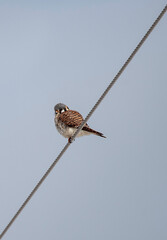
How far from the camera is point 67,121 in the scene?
8.42 m

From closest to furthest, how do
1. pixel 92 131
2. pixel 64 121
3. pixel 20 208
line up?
pixel 20 208
pixel 92 131
pixel 64 121

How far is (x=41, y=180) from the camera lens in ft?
14.6

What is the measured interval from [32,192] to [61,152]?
0.57 metres

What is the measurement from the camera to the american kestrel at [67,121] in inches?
324

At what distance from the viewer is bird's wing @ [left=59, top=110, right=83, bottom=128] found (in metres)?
8.32

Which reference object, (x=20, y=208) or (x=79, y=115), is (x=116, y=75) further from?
(x=79, y=115)

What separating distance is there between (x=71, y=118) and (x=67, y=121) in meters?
0.12

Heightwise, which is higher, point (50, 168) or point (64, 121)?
point (64, 121)

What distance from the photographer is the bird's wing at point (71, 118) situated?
8320 millimetres

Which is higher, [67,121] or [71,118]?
[71,118]

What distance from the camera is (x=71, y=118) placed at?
848cm

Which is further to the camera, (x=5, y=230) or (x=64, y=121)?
(x=64, y=121)

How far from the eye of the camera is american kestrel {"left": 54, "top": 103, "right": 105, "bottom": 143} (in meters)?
8.24

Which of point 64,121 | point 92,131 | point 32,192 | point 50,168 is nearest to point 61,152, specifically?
point 50,168
